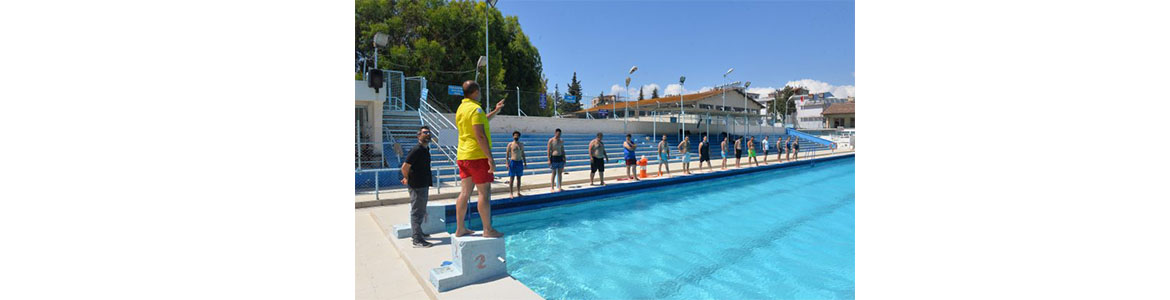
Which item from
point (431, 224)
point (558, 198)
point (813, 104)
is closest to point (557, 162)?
point (558, 198)

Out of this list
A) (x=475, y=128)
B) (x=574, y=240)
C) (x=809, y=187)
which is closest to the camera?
(x=475, y=128)

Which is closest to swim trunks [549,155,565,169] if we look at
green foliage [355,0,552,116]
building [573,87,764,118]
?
green foliage [355,0,552,116]

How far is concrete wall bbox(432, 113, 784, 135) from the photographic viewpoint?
15344mm

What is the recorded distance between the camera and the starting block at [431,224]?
4.21 metres

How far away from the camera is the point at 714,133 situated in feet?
78.2

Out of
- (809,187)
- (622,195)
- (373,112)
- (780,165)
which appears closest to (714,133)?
(780,165)

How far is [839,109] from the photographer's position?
47.5 metres

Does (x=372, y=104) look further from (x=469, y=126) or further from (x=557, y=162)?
(x=469, y=126)

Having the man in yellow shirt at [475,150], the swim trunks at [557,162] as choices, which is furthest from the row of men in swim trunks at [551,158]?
the man in yellow shirt at [475,150]

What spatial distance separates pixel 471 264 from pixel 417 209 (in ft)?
4.04

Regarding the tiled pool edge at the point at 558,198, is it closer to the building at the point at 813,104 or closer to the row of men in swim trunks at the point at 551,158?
the row of men in swim trunks at the point at 551,158

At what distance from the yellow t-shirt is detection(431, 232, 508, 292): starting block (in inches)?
24.5

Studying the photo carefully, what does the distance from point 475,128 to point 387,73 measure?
1171 cm
